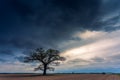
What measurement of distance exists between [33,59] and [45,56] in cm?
486

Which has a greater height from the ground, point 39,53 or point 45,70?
point 39,53

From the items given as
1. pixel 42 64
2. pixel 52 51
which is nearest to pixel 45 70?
pixel 42 64

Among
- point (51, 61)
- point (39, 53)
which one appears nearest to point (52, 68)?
point (51, 61)

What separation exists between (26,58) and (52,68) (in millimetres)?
11274

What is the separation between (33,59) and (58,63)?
9.87 m

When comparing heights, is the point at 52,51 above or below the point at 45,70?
above

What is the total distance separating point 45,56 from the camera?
79.7 m

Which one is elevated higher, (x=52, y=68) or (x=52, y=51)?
(x=52, y=51)

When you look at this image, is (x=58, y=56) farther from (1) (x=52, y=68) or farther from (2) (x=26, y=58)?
(2) (x=26, y=58)

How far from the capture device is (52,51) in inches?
3187

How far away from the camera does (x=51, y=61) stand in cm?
8019

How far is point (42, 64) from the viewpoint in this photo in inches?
3137

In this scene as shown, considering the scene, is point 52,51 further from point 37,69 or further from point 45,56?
point 37,69

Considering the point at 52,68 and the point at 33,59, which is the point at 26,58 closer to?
the point at 33,59
